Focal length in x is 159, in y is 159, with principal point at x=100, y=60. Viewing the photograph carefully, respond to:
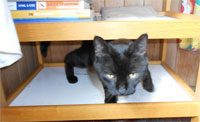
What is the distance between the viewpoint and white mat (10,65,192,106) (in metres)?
0.90

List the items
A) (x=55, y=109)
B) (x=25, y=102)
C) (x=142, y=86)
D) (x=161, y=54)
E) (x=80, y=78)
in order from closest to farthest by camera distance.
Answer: (x=55, y=109)
(x=25, y=102)
(x=142, y=86)
(x=80, y=78)
(x=161, y=54)

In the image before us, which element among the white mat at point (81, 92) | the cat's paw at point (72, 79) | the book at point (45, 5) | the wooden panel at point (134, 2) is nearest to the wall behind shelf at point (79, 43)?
the wooden panel at point (134, 2)

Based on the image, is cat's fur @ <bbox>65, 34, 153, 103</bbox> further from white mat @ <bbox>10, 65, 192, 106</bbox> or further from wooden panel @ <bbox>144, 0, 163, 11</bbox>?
wooden panel @ <bbox>144, 0, 163, 11</bbox>

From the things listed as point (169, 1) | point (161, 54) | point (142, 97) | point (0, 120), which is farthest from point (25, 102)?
point (169, 1)

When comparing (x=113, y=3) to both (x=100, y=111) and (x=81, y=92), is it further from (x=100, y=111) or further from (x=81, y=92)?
(x=100, y=111)

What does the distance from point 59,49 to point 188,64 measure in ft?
4.01

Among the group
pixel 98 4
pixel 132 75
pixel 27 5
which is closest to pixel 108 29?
pixel 132 75

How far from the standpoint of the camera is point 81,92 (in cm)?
100

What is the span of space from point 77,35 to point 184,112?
659mm

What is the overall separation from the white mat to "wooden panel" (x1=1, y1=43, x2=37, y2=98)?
102 millimetres

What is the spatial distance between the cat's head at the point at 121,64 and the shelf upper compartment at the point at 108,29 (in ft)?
0.20

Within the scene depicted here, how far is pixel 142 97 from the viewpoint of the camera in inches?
36.6

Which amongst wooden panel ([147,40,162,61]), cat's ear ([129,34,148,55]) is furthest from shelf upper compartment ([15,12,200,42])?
wooden panel ([147,40,162,61])

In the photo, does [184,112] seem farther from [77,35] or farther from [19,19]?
[19,19]
